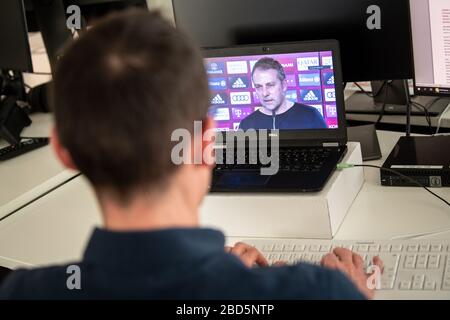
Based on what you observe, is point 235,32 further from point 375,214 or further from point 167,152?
point 167,152

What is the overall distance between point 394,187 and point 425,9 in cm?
43

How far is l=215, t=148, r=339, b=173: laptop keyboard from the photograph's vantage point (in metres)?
1.46

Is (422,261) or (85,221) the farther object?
(85,221)

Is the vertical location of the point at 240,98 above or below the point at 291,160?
above

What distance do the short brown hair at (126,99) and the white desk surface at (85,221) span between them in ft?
1.98

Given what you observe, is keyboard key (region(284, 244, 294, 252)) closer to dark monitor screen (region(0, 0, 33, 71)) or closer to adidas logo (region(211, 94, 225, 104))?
adidas logo (region(211, 94, 225, 104))

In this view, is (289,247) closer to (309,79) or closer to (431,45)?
(309,79)

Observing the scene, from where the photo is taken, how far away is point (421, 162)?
1.51m

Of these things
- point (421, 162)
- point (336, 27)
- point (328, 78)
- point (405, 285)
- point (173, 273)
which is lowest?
point (405, 285)

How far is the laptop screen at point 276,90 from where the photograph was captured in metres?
1.48

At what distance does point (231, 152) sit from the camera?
1.56 meters

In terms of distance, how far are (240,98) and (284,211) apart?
318mm

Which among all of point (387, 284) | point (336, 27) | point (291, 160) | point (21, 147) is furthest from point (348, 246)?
point (21, 147)
